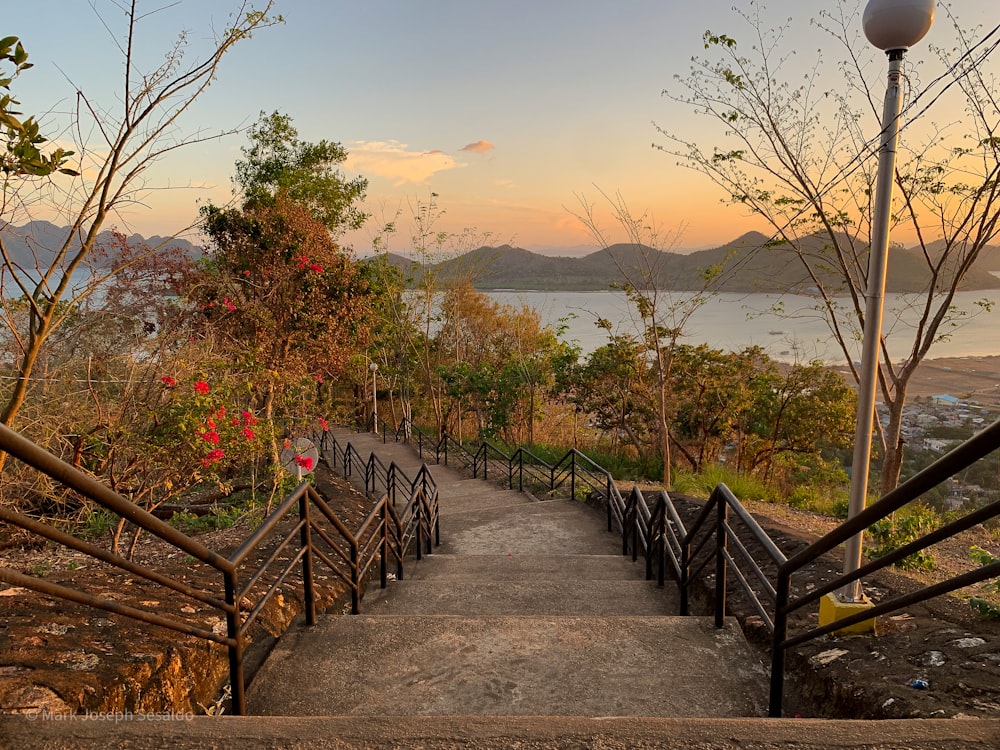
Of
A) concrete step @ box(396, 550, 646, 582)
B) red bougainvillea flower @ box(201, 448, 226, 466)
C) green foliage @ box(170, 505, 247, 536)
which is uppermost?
red bougainvillea flower @ box(201, 448, 226, 466)

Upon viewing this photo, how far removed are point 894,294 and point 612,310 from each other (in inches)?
296

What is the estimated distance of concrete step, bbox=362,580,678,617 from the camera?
4445mm

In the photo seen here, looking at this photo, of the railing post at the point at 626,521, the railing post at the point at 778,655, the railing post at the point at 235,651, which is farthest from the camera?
the railing post at the point at 626,521

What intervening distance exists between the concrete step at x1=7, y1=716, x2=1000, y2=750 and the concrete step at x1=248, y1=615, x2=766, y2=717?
73 cm

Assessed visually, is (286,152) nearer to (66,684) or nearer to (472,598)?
(472,598)

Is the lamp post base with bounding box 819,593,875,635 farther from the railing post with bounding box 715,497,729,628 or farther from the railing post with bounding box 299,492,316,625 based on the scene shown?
the railing post with bounding box 299,492,316,625

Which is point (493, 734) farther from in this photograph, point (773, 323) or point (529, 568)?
point (773, 323)

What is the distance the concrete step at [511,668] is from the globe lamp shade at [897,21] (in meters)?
3.11

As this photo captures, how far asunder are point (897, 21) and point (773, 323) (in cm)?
1098

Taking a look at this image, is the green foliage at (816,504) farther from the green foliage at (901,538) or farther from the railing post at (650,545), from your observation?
the railing post at (650,545)

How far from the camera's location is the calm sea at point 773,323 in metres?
8.54

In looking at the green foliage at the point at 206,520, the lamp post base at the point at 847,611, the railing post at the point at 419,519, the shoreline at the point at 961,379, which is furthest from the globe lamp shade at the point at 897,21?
the shoreline at the point at 961,379

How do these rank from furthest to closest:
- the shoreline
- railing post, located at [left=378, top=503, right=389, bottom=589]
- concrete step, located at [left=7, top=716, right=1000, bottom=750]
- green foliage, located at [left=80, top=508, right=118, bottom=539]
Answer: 1. the shoreline
2. green foliage, located at [left=80, top=508, right=118, bottom=539]
3. railing post, located at [left=378, top=503, right=389, bottom=589]
4. concrete step, located at [left=7, top=716, right=1000, bottom=750]

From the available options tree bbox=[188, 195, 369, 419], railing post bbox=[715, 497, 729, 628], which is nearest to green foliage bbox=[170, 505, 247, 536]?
tree bbox=[188, 195, 369, 419]
